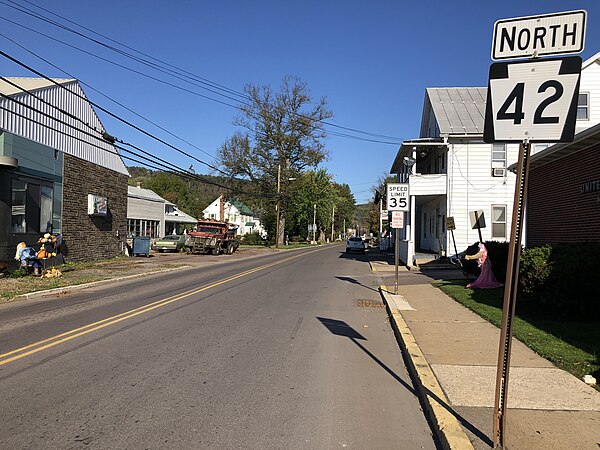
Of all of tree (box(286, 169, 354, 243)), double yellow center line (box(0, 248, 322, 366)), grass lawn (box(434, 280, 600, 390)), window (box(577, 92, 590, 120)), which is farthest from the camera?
tree (box(286, 169, 354, 243))

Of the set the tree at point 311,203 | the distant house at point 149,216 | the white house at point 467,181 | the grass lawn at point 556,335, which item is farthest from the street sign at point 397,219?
the tree at point 311,203

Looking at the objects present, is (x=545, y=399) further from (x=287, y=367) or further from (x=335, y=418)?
(x=287, y=367)

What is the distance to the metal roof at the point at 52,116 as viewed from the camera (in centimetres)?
1952

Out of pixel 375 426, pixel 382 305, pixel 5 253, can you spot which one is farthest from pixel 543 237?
pixel 5 253

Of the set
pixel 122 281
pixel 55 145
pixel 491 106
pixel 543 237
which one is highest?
pixel 55 145

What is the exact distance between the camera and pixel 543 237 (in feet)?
49.8

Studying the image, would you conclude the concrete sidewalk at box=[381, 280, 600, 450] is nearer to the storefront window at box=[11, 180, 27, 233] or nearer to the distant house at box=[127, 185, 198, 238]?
the storefront window at box=[11, 180, 27, 233]

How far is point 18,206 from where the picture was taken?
65.7ft

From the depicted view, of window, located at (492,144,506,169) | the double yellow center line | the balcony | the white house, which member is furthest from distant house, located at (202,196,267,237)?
the double yellow center line

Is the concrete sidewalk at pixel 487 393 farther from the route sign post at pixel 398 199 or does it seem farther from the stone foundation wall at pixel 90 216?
the stone foundation wall at pixel 90 216

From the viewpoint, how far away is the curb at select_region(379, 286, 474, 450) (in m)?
4.46

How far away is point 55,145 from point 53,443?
21358 millimetres

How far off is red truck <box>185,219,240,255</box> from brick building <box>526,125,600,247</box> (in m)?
26.7

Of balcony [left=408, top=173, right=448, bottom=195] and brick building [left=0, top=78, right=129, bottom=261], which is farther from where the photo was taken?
balcony [left=408, top=173, right=448, bottom=195]
